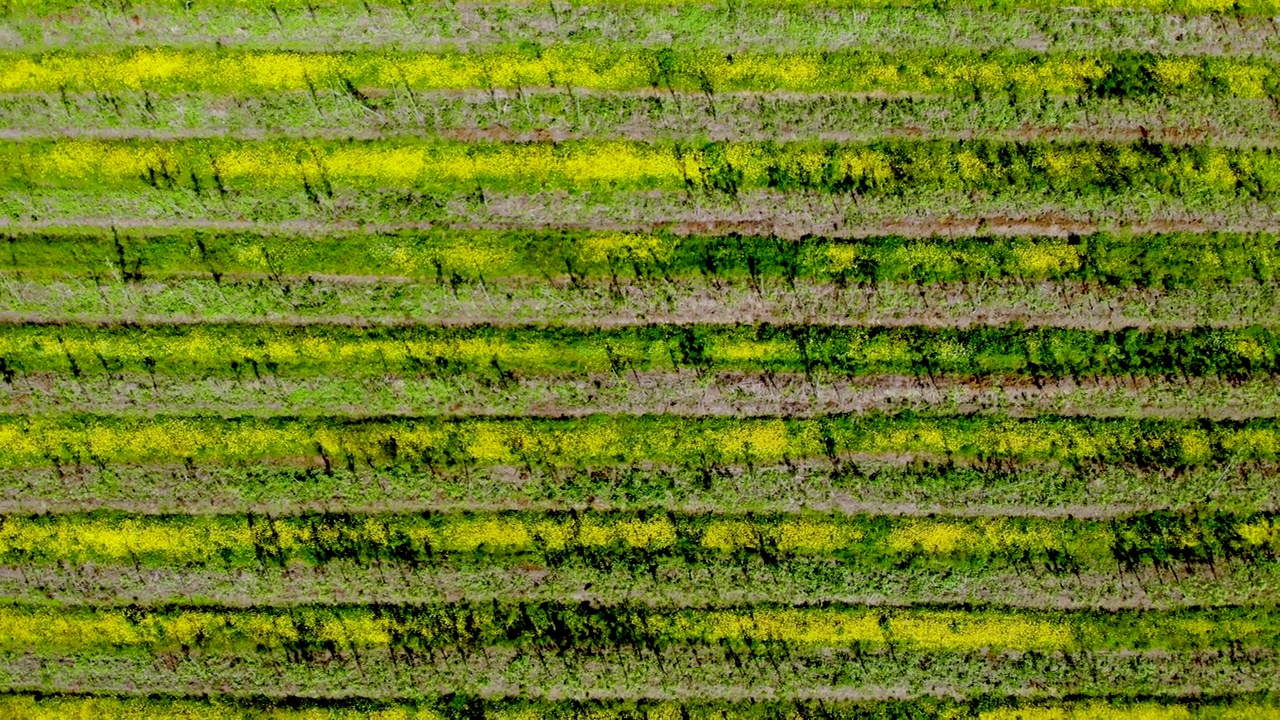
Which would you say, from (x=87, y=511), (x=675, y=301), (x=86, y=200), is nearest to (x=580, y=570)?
(x=675, y=301)

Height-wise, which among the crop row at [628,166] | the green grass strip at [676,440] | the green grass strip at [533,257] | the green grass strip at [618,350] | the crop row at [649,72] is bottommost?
the green grass strip at [676,440]

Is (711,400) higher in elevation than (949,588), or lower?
higher

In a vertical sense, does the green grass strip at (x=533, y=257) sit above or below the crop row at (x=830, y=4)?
below

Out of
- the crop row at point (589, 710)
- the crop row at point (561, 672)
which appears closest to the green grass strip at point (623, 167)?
the crop row at point (561, 672)

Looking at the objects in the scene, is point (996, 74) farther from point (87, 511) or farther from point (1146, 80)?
point (87, 511)

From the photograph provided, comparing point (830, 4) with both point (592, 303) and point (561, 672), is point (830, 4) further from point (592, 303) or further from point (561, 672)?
point (561, 672)

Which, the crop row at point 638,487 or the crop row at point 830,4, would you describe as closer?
the crop row at point 638,487

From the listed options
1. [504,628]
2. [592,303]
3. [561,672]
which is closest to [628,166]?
[592,303]

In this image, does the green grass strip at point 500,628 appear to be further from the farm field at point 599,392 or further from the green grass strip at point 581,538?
the green grass strip at point 581,538
